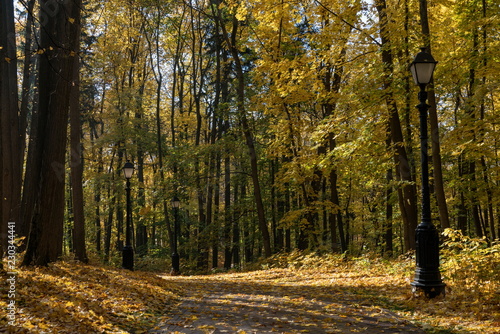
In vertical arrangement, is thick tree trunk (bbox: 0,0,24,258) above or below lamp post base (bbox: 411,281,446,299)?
above

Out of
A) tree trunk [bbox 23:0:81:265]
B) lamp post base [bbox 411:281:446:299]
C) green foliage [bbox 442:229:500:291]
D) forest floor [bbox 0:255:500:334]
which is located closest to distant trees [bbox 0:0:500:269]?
tree trunk [bbox 23:0:81:265]

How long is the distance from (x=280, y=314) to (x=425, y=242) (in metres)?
2.93

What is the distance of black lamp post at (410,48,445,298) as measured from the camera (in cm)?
762

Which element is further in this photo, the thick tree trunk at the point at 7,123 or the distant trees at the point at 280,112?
the thick tree trunk at the point at 7,123

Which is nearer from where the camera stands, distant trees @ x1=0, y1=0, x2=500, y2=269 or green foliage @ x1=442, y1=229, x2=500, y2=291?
green foliage @ x1=442, y1=229, x2=500, y2=291

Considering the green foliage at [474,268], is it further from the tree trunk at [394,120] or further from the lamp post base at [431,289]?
the tree trunk at [394,120]

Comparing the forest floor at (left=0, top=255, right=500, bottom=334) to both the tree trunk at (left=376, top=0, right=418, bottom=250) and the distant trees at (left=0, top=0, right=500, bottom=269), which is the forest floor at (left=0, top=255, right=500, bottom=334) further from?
the tree trunk at (left=376, top=0, right=418, bottom=250)

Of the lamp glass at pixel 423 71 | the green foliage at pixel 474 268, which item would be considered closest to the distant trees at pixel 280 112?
the green foliage at pixel 474 268

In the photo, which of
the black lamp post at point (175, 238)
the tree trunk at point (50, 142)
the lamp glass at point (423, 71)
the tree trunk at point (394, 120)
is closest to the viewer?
the lamp glass at point (423, 71)

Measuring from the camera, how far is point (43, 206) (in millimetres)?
9500

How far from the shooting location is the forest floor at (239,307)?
5781mm

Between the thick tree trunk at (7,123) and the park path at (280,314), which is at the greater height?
the thick tree trunk at (7,123)

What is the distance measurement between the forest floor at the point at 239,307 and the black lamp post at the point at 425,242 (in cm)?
24

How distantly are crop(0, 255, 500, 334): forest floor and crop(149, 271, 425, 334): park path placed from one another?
1cm
